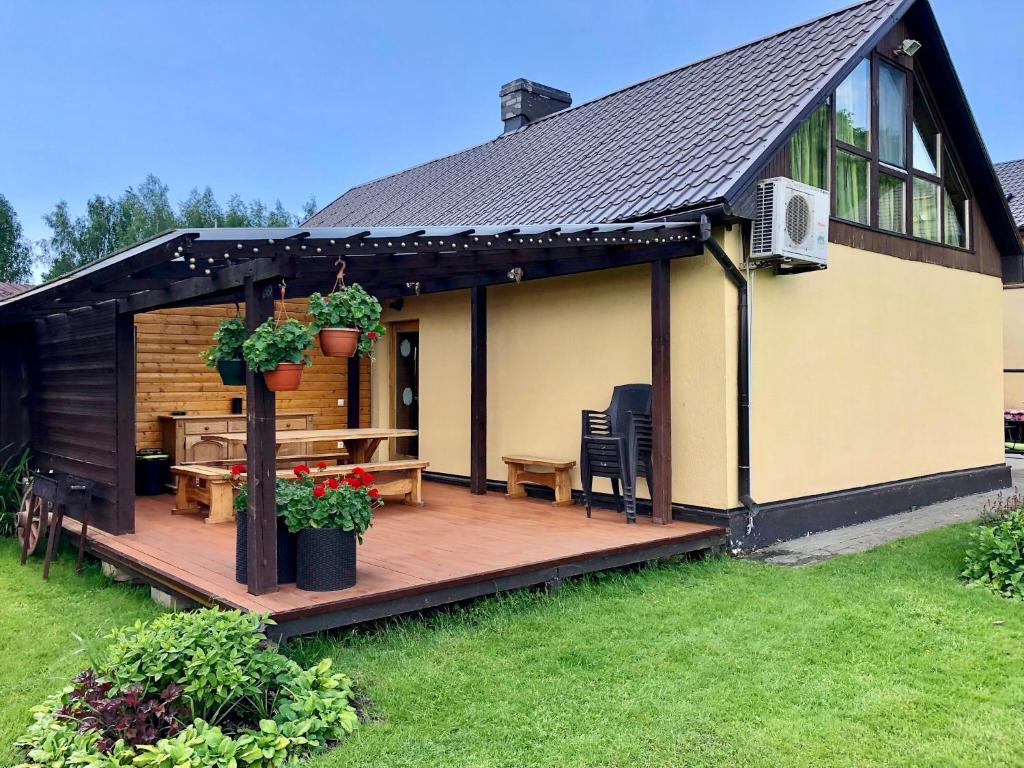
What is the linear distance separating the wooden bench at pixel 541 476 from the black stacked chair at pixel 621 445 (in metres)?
0.44

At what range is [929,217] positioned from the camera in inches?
Result: 342

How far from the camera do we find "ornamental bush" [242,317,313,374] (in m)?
4.00

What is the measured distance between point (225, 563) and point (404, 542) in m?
1.25

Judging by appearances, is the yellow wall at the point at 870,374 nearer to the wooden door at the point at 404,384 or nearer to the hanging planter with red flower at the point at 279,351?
the hanging planter with red flower at the point at 279,351

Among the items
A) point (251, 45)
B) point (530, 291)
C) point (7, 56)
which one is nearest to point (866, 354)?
point (530, 291)

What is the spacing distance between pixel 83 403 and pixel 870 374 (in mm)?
6969

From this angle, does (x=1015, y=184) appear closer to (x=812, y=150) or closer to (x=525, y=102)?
(x=525, y=102)

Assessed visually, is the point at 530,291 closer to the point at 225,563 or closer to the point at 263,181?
the point at 225,563

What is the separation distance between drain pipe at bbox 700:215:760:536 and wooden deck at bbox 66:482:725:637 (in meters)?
0.40

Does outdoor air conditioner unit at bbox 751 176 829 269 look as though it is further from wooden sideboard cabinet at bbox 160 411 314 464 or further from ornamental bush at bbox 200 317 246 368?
wooden sideboard cabinet at bbox 160 411 314 464

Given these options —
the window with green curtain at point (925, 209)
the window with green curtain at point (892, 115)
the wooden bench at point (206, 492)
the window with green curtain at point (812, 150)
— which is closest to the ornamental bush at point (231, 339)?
the wooden bench at point (206, 492)

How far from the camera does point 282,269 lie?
4039 mm

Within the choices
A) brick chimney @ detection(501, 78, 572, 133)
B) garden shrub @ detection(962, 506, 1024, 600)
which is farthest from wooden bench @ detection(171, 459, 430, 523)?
brick chimney @ detection(501, 78, 572, 133)

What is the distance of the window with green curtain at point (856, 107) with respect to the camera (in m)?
7.41
